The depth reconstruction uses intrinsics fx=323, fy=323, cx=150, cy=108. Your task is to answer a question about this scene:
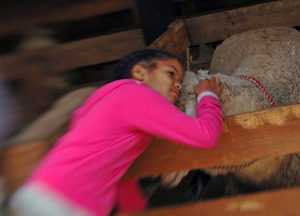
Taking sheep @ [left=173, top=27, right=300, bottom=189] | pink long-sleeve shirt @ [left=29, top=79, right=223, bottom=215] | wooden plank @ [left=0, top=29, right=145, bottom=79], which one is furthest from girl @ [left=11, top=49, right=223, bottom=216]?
wooden plank @ [left=0, top=29, right=145, bottom=79]

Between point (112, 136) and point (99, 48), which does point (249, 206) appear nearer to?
point (112, 136)

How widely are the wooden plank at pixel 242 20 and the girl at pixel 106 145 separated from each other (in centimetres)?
190

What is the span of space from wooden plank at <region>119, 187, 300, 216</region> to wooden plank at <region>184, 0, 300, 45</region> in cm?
225

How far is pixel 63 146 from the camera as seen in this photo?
113 cm

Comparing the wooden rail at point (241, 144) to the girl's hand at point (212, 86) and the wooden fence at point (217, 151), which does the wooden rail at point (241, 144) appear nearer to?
the wooden fence at point (217, 151)

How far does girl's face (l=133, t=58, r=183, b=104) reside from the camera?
1.50 metres

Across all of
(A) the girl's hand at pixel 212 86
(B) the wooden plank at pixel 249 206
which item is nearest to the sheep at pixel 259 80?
(A) the girl's hand at pixel 212 86

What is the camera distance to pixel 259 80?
7.09 ft

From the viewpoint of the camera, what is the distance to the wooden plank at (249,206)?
44.9 inches

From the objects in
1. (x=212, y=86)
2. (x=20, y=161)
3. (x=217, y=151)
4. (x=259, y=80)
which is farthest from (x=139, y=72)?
(x=259, y=80)

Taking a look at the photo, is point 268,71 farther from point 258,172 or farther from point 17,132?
point 17,132

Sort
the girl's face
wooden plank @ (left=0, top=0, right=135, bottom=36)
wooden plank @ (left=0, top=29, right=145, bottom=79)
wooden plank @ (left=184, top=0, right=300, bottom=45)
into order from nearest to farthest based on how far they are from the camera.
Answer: the girl's face < wooden plank @ (left=0, top=0, right=135, bottom=36) < wooden plank @ (left=0, top=29, right=145, bottom=79) < wooden plank @ (left=184, top=0, right=300, bottom=45)

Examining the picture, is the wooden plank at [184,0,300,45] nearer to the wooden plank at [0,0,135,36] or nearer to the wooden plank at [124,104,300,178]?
the wooden plank at [0,0,135,36]

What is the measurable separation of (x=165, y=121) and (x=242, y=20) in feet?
7.33
